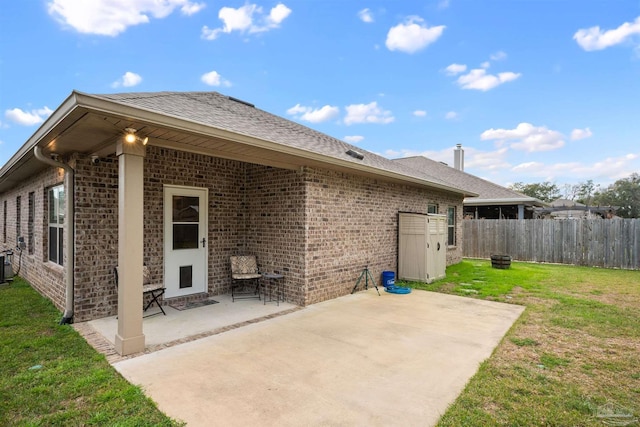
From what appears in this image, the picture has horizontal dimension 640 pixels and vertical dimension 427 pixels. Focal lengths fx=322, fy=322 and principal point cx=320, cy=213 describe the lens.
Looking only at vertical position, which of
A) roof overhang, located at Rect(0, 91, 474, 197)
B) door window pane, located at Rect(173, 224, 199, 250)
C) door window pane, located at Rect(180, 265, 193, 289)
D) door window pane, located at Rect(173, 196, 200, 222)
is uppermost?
roof overhang, located at Rect(0, 91, 474, 197)

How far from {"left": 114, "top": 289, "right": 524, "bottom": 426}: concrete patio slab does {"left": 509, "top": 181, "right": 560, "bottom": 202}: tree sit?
45961 millimetres

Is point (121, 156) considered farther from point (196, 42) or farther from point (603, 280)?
point (603, 280)

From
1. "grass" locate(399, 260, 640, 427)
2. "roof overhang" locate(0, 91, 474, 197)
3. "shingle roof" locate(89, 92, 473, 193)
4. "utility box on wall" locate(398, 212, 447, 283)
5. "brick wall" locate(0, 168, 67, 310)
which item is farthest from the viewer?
"utility box on wall" locate(398, 212, 447, 283)

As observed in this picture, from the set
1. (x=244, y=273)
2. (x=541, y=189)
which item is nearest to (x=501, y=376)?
(x=244, y=273)

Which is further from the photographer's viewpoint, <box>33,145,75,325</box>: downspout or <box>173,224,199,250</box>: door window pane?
<box>173,224,199,250</box>: door window pane

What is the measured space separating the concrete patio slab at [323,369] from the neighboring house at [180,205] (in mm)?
995

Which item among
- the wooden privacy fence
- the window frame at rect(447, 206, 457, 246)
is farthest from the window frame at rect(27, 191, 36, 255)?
the wooden privacy fence

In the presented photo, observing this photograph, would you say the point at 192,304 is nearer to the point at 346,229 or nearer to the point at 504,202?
the point at 346,229

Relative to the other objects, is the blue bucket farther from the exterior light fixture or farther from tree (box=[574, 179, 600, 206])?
tree (box=[574, 179, 600, 206])

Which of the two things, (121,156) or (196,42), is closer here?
(121,156)

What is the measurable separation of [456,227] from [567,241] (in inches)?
164

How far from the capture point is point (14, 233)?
9.64m

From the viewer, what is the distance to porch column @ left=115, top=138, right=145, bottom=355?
3701mm

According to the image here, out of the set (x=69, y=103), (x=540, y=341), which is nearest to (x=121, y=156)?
(x=69, y=103)
